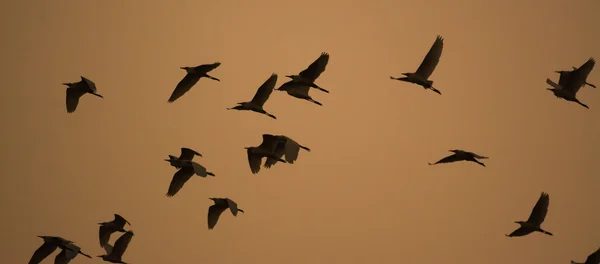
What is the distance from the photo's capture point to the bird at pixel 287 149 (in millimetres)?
21877

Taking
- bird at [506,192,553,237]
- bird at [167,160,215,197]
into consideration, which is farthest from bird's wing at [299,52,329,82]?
bird at [506,192,553,237]

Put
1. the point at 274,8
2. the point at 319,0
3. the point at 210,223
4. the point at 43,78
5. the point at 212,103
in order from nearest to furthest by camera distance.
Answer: the point at 210,223 → the point at 43,78 → the point at 212,103 → the point at 274,8 → the point at 319,0

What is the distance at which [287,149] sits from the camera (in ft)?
73.1

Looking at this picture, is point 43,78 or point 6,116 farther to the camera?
point 43,78

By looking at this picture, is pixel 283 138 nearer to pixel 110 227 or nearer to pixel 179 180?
pixel 179 180

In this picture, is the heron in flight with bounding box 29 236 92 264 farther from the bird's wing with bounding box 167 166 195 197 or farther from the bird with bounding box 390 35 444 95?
the bird with bounding box 390 35 444 95

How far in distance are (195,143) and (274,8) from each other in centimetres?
7064

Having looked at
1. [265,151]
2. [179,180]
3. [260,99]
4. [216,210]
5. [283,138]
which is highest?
[260,99]

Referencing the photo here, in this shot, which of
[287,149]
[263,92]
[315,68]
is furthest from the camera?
[263,92]

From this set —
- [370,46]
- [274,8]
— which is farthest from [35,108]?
[274,8]

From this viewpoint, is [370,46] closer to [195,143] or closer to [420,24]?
[420,24]

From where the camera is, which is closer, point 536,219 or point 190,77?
point 536,219

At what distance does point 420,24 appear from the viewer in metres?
83.4

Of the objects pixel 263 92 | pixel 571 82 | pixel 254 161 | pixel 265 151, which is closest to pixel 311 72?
pixel 263 92
